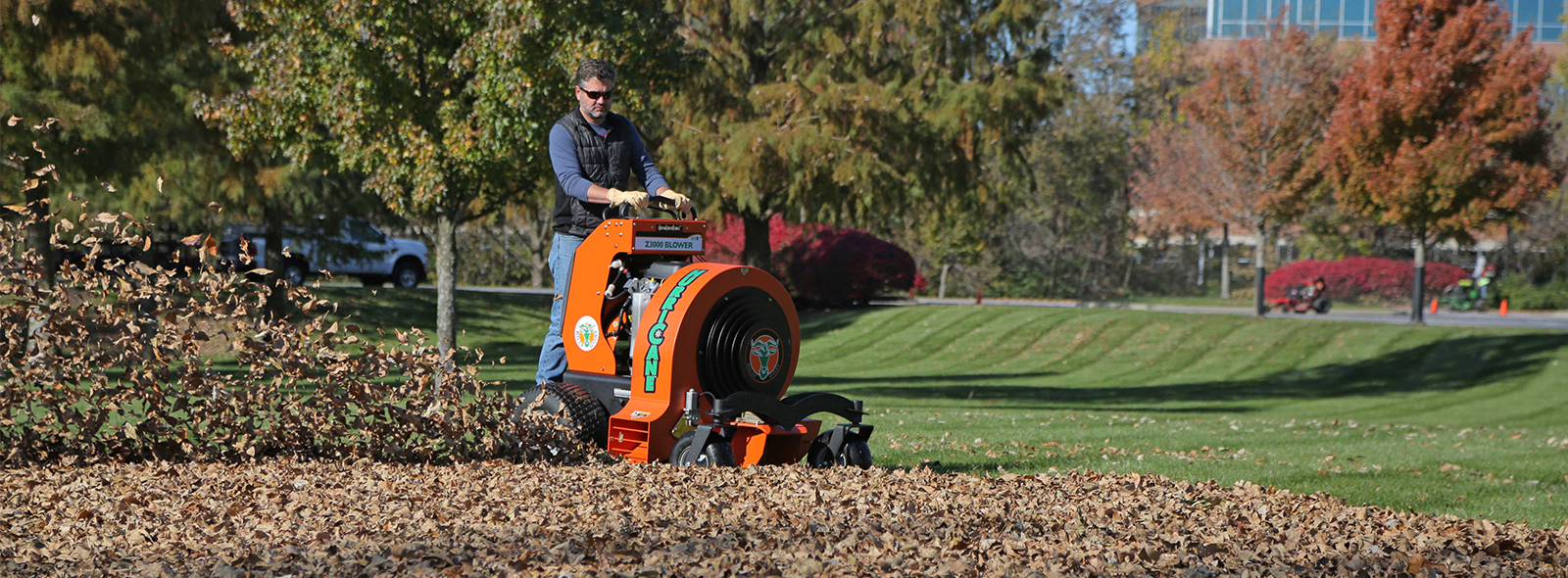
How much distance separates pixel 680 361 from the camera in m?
5.67

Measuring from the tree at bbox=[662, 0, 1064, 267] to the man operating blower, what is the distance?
1099 centimetres

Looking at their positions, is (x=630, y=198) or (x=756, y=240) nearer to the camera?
(x=630, y=198)

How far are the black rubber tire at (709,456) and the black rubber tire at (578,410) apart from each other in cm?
50

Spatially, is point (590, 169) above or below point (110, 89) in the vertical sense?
below

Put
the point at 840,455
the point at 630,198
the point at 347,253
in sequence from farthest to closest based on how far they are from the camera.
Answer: the point at 347,253
the point at 840,455
the point at 630,198

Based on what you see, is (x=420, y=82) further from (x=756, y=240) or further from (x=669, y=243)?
(x=756, y=240)

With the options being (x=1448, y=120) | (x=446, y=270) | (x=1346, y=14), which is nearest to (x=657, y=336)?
(x=446, y=270)

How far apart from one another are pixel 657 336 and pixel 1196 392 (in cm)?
1341

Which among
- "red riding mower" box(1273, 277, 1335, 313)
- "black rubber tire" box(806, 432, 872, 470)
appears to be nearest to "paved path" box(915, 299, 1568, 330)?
"red riding mower" box(1273, 277, 1335, 313)

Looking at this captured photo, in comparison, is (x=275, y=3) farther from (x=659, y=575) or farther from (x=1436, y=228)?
(x=1436, y=228)

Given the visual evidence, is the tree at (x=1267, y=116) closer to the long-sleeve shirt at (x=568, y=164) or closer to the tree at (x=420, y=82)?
the tree at (x=420, y=82)

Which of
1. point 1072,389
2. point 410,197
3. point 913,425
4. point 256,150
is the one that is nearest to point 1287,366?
point 1072,389

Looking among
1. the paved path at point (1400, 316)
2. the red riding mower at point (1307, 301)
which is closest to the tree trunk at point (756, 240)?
the paved path at point (1400, 316)

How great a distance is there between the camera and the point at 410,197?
1127cm
